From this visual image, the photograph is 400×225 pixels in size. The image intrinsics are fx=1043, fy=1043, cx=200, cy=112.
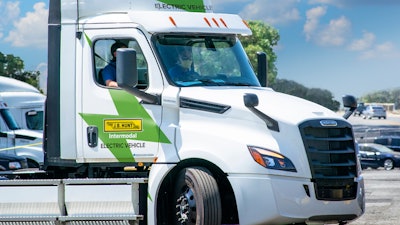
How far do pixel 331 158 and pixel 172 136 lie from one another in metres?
1.91

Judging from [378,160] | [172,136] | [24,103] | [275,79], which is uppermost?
[275,79]

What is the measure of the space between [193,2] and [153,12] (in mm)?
885

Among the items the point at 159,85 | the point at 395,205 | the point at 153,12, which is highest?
the point at 153,12

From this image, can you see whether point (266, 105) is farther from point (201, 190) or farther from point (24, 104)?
point (24, 104)

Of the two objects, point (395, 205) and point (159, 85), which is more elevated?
point (159, 85)

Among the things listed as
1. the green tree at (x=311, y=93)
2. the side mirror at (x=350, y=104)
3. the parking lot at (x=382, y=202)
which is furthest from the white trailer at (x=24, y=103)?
the green tree at (x=311, y=93)

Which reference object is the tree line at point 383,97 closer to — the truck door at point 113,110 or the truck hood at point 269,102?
the truck door at point 113,110

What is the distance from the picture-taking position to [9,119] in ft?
107

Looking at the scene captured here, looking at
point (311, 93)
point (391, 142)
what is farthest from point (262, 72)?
point (311, 93)

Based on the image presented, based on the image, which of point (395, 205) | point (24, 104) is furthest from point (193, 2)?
point (24, 104)

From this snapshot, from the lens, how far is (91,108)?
13.0 metres

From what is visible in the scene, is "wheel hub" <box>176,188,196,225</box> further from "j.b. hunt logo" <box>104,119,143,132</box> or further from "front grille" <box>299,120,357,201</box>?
"front grille" <box>299,120,357,201</box>

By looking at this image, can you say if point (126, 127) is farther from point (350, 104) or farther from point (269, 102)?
point (350, 104)

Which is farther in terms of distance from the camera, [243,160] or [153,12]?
[153,12]
